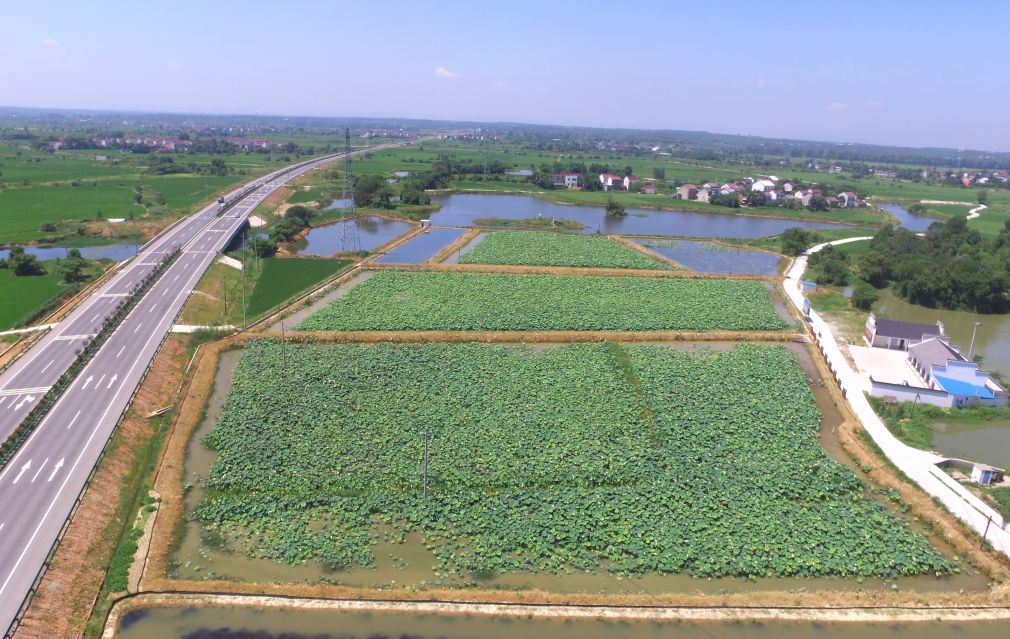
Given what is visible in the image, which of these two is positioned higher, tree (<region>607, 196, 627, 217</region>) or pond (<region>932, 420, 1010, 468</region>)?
tree (<region>607, 196, 627, 217</region>)

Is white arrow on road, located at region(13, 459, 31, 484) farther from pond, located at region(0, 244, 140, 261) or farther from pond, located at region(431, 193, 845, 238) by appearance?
pond, located at region(431, 193, 845, 238)

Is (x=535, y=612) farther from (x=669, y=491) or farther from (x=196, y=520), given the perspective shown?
(x=196, y=520)

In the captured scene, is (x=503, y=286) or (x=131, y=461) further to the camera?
(x=503, y=286)

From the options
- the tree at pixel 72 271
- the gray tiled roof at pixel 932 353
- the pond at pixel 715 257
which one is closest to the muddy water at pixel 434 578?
the gray tiled roof at pixel 932 353

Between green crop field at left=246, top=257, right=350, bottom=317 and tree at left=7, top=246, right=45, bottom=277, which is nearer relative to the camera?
green crop field at left=246, top=257, right=350, bottom=317

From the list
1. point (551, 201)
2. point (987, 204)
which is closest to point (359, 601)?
point (551, 201)

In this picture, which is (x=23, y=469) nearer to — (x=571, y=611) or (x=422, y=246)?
(x=571, y=611)

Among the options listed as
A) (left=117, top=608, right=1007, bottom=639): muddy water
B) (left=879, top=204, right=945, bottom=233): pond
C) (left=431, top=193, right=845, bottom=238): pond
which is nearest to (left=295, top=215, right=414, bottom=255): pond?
(left=431, top=193, right=845, bottom=238): pond
